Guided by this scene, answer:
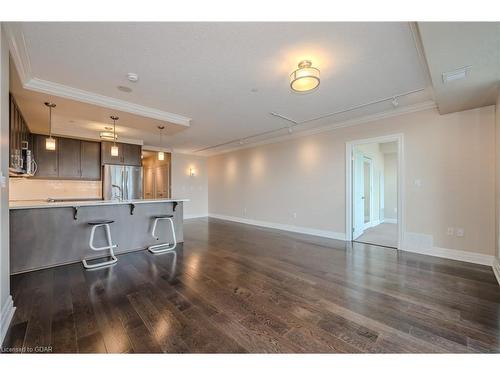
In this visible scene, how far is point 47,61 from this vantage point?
7.85ft

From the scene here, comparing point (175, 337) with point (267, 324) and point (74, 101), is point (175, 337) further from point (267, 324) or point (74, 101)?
point (74, 101)

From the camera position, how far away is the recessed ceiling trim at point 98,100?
281cm

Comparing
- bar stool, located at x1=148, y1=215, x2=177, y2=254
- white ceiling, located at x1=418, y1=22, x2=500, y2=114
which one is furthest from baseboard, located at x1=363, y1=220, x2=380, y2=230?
bar stool, located at x1=148, y1=215, x2=177, y2=254

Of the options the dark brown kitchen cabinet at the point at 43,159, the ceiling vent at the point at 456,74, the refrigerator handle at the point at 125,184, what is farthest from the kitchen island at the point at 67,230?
the ceiling vent at the point at 456,74

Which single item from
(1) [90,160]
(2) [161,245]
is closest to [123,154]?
(1) [90,160]

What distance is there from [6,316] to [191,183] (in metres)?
6.70

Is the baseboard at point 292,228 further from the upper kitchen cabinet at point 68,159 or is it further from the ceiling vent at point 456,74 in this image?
the upper kitchen cabinet at point 68,159

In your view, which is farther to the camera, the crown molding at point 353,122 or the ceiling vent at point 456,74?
the crown molding at point 353,122

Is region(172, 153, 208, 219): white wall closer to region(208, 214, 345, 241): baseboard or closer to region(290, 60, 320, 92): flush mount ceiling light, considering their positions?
region(208, 214, 345, 241): baseboard

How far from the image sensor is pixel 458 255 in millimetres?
3438

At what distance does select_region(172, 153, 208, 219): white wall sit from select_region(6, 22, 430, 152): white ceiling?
406 centimetres

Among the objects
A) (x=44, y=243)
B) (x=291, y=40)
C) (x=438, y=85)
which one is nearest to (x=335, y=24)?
(x=291, y=40)

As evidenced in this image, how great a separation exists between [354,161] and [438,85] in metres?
2.22

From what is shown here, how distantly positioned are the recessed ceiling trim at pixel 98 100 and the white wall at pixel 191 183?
401cm
